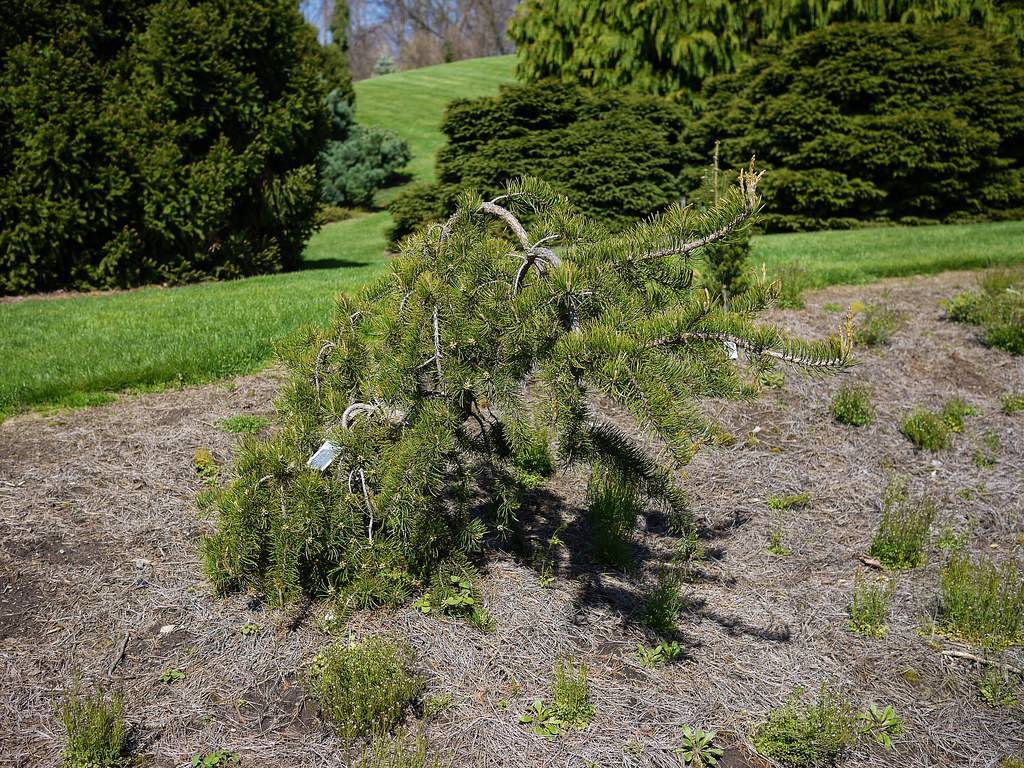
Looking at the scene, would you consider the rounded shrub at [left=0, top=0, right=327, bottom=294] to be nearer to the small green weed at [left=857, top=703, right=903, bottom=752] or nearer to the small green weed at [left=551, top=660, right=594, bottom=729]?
the small green weed at [left=551, top=660, right=594, bottom=729]

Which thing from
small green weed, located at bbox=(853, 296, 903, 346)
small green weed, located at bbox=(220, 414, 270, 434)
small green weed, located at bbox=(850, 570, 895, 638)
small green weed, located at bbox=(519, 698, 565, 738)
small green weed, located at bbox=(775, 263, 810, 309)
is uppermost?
small green weed, located at bbox=(775, 263, 810, 309)

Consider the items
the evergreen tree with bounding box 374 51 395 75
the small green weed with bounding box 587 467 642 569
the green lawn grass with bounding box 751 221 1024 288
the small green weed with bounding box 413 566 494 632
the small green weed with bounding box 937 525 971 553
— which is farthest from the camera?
the evergreen tree with bounding box 374 51 395 75

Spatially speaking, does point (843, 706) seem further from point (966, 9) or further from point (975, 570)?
point (966, 9)

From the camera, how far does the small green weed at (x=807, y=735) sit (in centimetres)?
277

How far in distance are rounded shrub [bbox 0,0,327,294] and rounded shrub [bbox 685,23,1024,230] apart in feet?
19.5

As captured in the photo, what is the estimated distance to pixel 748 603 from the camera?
146 inches

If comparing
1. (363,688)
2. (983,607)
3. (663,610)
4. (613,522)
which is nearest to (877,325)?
(983,607)

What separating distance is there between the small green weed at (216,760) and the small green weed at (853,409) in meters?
4.22

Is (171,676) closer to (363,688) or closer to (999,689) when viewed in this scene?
(363,688)

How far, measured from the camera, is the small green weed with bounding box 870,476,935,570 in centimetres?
408

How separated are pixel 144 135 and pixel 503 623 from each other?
7.36m

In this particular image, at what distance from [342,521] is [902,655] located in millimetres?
2363

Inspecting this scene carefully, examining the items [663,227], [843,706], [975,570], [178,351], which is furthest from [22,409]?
[975,570]

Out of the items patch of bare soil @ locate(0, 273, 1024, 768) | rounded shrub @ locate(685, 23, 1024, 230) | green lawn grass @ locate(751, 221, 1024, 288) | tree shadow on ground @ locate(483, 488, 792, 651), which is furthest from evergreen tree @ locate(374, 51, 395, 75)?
tree shadow on ground @ locate(483, 488, 792, 651)
